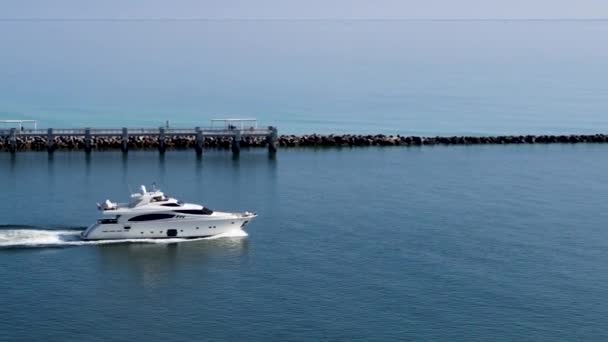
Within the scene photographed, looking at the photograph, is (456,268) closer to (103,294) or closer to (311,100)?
(103,294)

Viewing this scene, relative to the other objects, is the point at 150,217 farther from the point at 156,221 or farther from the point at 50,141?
the point at 50,141

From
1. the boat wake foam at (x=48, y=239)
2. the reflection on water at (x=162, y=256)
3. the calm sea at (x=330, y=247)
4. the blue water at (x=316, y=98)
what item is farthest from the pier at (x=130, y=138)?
the reflection on water at (x=162, y=256)

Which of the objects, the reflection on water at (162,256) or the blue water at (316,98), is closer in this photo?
the reflection on water at (162,256)

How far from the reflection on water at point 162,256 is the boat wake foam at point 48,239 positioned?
38cm

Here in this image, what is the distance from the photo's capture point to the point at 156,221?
61344 mm

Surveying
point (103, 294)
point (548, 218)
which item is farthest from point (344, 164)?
point (103, 294)

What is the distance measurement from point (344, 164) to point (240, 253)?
31.8 meters

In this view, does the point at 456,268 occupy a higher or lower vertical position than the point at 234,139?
lower

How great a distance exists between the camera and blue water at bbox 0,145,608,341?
48.2m

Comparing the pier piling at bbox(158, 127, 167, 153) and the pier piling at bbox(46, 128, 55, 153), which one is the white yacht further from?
the pier piling at bbox(46, 128, 55, 153)

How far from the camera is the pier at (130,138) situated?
9169 cm

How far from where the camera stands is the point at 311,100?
14450 centimetres

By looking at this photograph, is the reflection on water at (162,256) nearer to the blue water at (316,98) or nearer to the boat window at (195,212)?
the boat window at (195,212)

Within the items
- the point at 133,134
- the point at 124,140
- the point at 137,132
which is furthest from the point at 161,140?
the point at 124,140
